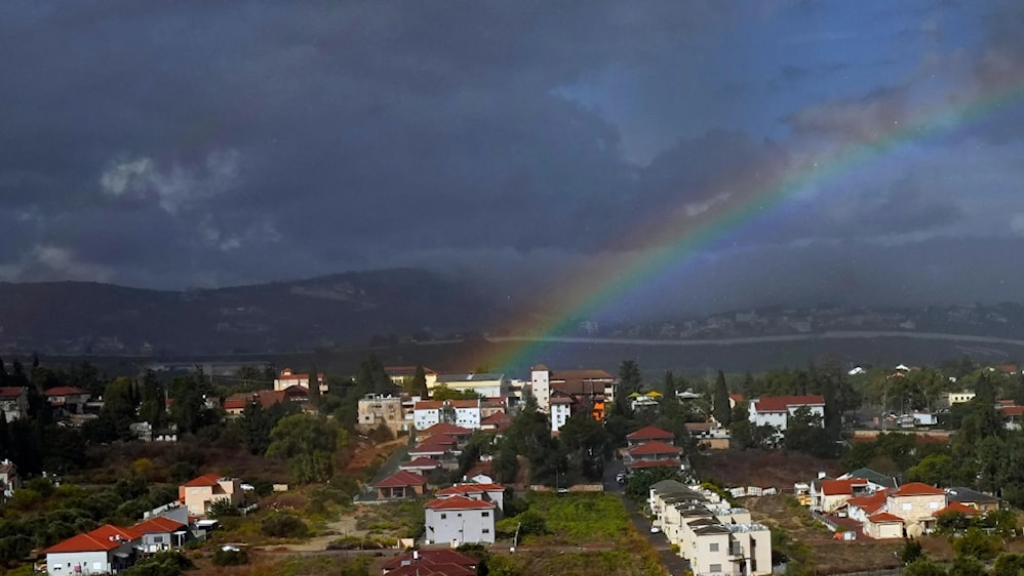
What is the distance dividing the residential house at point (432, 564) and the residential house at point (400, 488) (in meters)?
7.06

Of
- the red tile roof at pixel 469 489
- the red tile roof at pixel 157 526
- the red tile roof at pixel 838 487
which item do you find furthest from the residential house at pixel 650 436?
the red tile roof at pixel 157 526

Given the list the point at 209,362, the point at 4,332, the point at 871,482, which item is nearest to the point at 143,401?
the point at 871,482

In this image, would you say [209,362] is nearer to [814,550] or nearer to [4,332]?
[4,332]

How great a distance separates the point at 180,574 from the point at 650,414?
60.9ft

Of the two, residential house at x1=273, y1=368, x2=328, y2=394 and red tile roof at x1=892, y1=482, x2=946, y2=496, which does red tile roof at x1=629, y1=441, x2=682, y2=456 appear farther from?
residential house at x1=273, y1=368, x2=328, y2=394

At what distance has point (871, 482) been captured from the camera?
75.8 feet

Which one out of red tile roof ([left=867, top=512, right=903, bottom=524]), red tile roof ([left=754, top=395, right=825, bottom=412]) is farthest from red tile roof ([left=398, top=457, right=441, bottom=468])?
red tile roof ([left=754, top=395, right=825, bottom=412])

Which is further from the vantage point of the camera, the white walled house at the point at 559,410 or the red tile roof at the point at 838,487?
the white walled house at the point at 559,410

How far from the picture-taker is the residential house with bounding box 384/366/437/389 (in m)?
40.2

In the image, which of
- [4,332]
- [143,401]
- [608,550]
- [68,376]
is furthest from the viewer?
[4,332]

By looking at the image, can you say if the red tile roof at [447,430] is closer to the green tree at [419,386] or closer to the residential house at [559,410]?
the residential house at [559,410]

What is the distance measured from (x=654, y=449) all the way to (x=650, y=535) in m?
7.97

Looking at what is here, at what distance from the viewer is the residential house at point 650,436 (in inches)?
1145

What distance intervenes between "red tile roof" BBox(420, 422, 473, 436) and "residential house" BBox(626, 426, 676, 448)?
4205 mm
